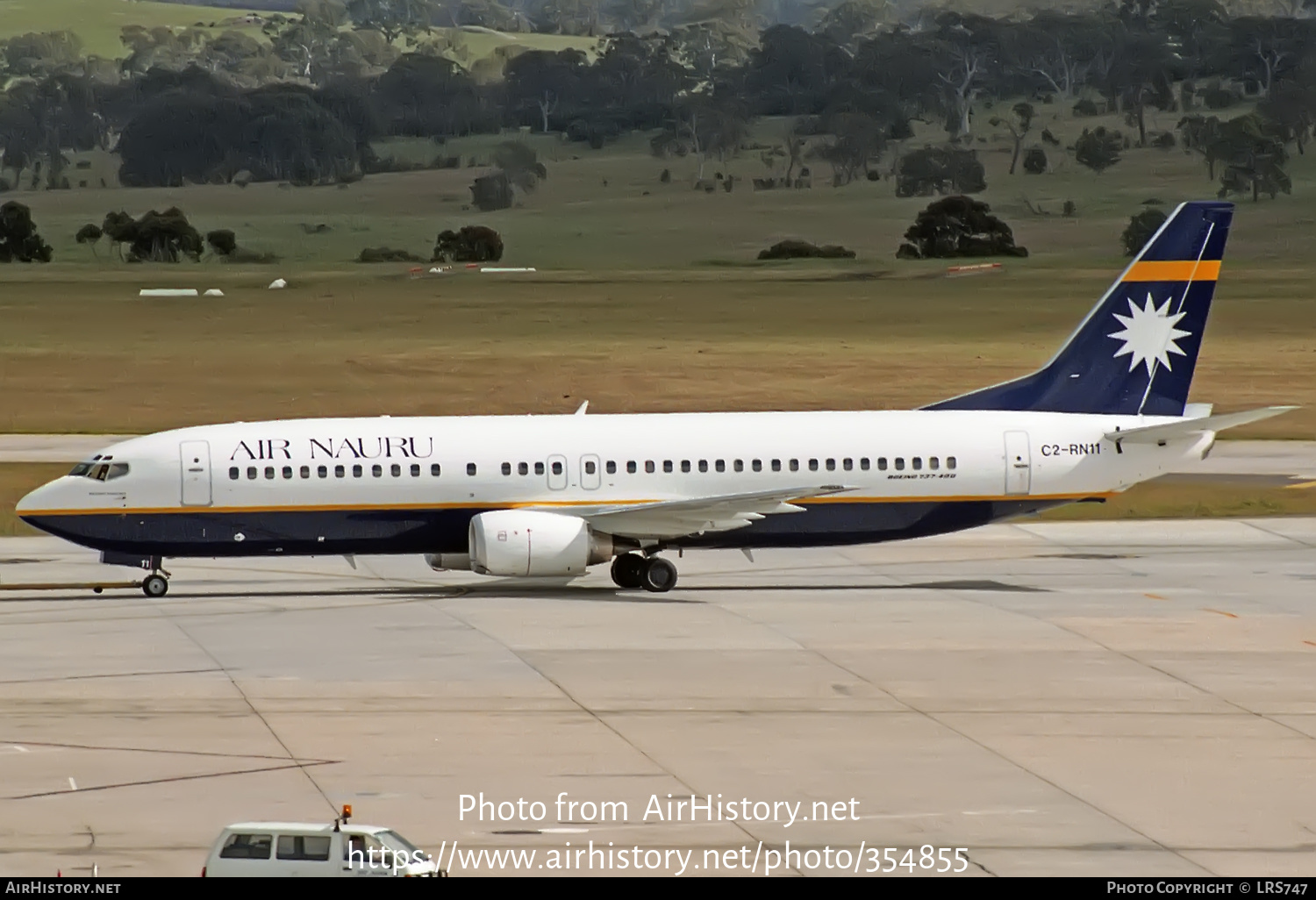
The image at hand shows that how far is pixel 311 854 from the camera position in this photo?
18891 mm


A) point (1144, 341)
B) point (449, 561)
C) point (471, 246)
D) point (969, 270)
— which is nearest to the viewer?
point (449, 561)

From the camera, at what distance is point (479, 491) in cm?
4150

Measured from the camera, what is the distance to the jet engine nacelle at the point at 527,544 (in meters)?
40.4

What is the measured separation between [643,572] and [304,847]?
2322 centimetres

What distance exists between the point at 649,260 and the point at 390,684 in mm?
163740

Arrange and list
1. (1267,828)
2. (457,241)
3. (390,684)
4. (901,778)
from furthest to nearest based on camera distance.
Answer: (457,241)
(390,684)
(901,778)
(1267,828)

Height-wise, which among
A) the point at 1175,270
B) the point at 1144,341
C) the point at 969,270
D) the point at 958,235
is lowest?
the point at 969,270

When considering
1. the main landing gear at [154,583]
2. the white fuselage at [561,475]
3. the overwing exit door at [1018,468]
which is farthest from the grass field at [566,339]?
the main landing gear at [154,583]

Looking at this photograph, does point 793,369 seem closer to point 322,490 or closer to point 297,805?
point 322,490

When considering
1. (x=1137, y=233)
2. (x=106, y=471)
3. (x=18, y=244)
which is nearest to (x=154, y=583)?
(x=106, y=471)

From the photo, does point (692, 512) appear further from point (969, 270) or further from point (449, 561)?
point (969, 270)

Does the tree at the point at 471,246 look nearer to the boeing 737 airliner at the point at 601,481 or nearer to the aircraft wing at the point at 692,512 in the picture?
the boeing 737 airliner at the point at 601,481

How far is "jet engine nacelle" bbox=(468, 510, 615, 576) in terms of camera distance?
40375 mm

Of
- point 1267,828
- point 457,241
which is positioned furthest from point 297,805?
point 457,241
